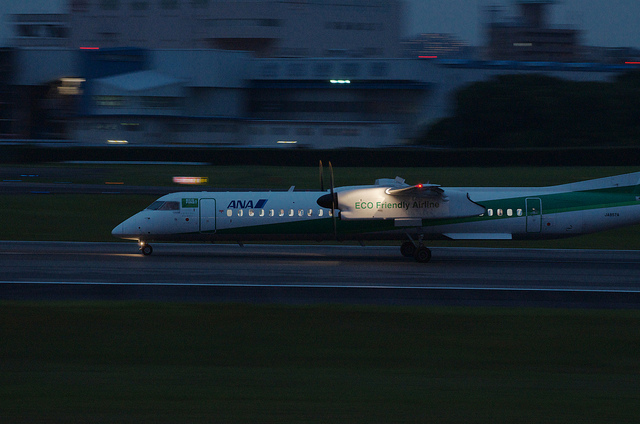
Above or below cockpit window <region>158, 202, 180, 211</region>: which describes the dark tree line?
above

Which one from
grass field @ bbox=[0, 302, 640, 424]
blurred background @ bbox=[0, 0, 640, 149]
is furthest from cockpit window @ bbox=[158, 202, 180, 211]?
blurred background @ bbox=[0, 0, 640, 149]

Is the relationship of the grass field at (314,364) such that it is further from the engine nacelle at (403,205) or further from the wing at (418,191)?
the engine nacelle at (403,205)

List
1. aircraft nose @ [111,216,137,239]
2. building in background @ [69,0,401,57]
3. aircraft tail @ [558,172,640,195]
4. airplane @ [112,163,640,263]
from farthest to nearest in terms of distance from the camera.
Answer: building in background @ [69,0,401,57] → aircraft tail @ [558,172,640,195] → aircraft nose @ [111,216,137,239] → airplane @ [112,163,640,263]

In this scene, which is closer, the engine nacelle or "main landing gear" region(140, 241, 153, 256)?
the engine nacelle

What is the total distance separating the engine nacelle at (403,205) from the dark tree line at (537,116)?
1842 inches

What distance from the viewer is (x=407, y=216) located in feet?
76.4

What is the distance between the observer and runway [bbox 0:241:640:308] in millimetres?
16453

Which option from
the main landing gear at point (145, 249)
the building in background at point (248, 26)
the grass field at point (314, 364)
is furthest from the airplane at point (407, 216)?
the building in background at point (248, 26)

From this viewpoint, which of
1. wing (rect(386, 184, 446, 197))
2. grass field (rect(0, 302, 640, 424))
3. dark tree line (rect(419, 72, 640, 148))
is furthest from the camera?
dark tree line (rect(419, 72, 640, 148))

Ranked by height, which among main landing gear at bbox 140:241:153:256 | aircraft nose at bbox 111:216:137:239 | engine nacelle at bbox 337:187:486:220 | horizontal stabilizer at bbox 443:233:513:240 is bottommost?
main landing gear at bbox 140:241:153:256

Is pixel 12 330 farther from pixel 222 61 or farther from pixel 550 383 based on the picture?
pixel 222 61

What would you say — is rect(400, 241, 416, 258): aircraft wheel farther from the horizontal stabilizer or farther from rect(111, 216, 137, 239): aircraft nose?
rect(111, 216, 137, 239): aircraft nose

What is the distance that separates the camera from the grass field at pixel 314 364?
8.20 meters

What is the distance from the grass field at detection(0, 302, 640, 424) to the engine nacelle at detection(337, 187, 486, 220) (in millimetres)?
8412
